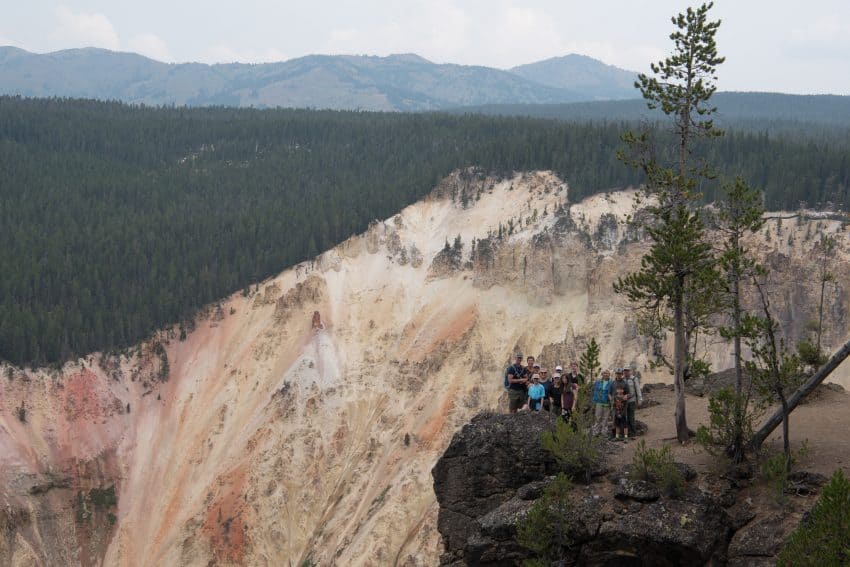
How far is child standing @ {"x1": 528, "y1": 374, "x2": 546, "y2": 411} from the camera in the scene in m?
22.2

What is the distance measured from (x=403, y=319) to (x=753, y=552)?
152 feet

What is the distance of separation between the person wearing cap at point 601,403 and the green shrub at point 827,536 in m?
8.37

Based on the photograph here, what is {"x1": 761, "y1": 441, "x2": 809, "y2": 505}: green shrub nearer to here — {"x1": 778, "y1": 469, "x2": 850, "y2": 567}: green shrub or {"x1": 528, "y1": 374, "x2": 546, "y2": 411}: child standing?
{"x1": 778, "y1": 469, "x2": 850, "y2": 567}: green shrub

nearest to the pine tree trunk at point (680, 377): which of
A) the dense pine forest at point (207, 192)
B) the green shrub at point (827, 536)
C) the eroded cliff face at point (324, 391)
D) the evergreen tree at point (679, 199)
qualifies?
the evergreen tree at point (679, 199)

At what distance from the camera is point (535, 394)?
2217 centimetres

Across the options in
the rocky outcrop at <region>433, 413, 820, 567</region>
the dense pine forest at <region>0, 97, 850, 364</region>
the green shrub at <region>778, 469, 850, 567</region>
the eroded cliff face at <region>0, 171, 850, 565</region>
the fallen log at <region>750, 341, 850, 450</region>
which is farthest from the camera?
the dense pine forest at <region>0, 97, 850, 364</region>

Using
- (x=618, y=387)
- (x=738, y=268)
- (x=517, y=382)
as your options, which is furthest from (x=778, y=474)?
(x=517, y=382)

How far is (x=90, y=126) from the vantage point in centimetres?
11344

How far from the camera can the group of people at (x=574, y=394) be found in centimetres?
2220

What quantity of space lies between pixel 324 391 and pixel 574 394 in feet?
122

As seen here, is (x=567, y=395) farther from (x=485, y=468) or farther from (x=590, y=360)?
(x=485, y=468)

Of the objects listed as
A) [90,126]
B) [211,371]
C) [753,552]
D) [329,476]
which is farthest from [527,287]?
[90,126]

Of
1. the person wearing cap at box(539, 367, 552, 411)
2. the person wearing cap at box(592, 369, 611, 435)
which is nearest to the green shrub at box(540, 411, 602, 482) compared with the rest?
the person wearing cap at box(592, 369, 611, 435)

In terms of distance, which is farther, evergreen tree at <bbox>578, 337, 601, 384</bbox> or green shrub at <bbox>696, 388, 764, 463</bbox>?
evergreen tree at <bbox>578, 337, 601, 384</bbox>
